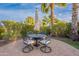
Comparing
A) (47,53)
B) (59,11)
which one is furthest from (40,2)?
(47,53)

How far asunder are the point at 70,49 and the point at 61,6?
0.68m

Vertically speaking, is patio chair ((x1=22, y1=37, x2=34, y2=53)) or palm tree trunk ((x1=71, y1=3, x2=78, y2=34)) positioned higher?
palm tree trunk ((x1=71, y1=3, x2=78, y2=34))

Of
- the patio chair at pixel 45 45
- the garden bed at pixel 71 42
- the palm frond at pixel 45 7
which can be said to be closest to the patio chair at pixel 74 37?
the garden bed at pixel 71 42

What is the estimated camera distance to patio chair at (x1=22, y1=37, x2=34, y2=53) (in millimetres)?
6715

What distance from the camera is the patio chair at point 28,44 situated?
671cm

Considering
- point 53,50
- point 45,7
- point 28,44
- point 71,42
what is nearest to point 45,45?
point 53,50

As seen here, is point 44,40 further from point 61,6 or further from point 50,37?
point 61,6

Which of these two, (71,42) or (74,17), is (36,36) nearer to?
(71,42)

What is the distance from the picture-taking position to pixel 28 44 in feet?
22.1

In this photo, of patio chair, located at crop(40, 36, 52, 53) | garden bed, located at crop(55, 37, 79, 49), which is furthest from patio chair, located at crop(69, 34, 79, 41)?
patio chair, located at crop(40, 36, 52, 53)

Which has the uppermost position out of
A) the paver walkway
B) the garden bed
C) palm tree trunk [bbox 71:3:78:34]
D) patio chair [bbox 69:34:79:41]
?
palm tree trunk [bbox 71:3:78:34]

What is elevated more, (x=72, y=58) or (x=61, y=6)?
(x=61, y=6)

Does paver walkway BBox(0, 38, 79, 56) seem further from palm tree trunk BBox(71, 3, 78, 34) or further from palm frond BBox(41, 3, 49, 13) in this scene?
palm frond BBox(41, 3, 49, 13)

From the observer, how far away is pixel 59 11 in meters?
6.70
